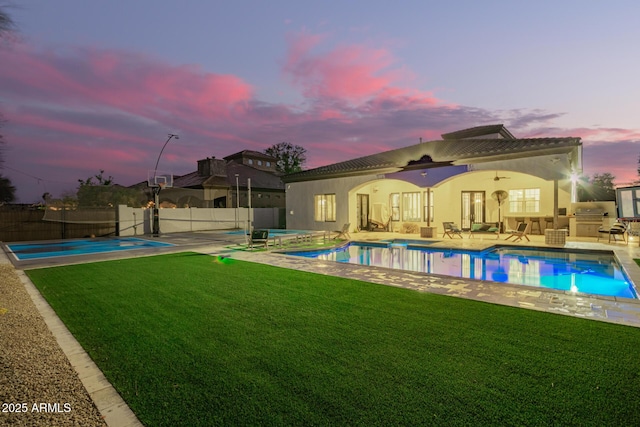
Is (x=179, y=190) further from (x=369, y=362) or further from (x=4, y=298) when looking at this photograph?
(x=369, y=362)

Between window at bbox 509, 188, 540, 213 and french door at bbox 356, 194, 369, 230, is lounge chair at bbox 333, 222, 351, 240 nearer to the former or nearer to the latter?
french door at bbox 356, 194, 369, 230

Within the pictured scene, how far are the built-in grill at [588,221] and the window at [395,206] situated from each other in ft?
30.4

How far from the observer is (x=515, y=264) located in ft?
33.6

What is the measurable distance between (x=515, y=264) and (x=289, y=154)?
46647 millimetres

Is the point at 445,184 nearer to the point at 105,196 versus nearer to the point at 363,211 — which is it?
the point at 363,211

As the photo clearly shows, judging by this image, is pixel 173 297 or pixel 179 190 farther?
pixel 179 190

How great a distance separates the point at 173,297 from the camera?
5.94 metres

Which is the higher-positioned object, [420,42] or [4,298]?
[420,42]

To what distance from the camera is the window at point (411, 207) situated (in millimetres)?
20422

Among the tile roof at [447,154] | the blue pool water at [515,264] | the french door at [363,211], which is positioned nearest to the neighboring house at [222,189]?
the tile roof at [447,154]

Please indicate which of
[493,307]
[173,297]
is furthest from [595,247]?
[173,297]

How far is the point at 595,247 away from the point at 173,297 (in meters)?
14.2

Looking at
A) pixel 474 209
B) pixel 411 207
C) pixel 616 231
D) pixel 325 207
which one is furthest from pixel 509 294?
pixel 325 207

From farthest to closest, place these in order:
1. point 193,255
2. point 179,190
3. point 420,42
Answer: point 179,190 → point 420,42 → point 193,255
